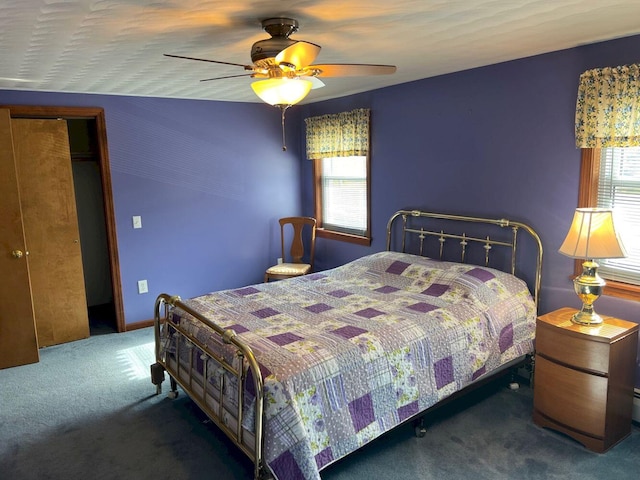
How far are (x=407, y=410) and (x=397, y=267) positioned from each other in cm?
140

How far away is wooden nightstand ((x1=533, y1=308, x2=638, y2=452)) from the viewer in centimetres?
250

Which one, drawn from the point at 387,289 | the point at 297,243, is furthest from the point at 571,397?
the point at 297,243

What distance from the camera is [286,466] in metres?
2.04

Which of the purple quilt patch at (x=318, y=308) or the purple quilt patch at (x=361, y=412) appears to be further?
the purple quilt patch at (x=318, y=308)

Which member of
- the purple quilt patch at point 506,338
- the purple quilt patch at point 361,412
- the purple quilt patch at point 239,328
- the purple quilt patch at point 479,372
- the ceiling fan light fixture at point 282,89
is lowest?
the purple quilt patch at point 479,372

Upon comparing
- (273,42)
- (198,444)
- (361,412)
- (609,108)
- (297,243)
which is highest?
(273,42)

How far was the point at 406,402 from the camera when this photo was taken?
2.52 m

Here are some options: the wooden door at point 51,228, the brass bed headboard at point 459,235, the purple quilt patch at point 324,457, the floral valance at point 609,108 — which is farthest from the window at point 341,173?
the purple quilt patch at point 324,457

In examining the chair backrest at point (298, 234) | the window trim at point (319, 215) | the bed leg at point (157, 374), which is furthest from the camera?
the chair backrest at point (298, 234)

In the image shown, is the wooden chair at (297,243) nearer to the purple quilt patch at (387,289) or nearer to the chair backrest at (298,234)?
the chair backrest at (298,234)

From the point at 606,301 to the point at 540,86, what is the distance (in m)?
1.44

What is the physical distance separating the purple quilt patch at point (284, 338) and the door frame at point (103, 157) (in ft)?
8.08

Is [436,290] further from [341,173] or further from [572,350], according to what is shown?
[341,173]

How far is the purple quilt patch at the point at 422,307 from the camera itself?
293 cm
